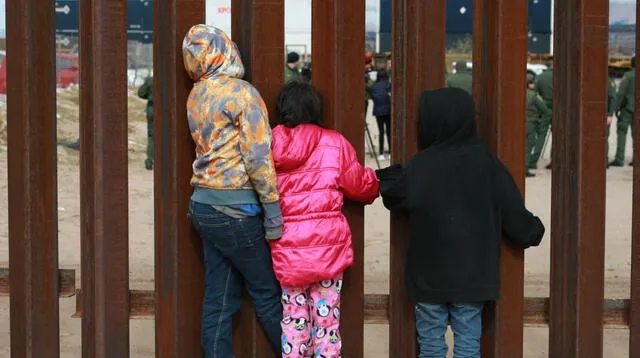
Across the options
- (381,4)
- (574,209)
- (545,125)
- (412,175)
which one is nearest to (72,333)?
(412,175)

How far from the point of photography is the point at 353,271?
432cm

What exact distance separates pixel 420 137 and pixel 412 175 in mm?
206

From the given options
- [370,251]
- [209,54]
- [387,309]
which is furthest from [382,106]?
[209,54]

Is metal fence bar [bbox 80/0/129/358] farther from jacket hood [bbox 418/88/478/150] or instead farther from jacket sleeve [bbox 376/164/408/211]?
A: jacket hood [bbox 418/88/478/150]

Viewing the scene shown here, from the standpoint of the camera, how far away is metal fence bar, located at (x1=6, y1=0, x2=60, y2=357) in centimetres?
421

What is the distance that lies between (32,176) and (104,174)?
33cm

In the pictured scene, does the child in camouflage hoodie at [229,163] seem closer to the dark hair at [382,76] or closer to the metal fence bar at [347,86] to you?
the metal fence bar at [347,86]

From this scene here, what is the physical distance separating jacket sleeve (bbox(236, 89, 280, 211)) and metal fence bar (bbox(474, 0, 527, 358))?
1001mm

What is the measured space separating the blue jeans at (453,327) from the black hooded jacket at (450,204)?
0.08 metres

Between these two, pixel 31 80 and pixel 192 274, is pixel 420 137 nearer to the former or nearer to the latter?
pixel 192 274

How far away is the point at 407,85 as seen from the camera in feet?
13.9

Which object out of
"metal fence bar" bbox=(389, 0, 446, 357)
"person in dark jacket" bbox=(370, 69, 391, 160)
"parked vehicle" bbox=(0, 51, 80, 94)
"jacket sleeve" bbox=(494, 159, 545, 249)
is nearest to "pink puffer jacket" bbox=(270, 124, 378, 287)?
"metal fence bar" bbox=(389, 0, 446, 357)

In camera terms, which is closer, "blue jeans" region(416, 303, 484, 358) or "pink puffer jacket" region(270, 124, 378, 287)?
"pink puffer jacket" region(270, 124, 378, 287)

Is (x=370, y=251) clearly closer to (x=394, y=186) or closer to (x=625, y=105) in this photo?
(x=394, y=186)
